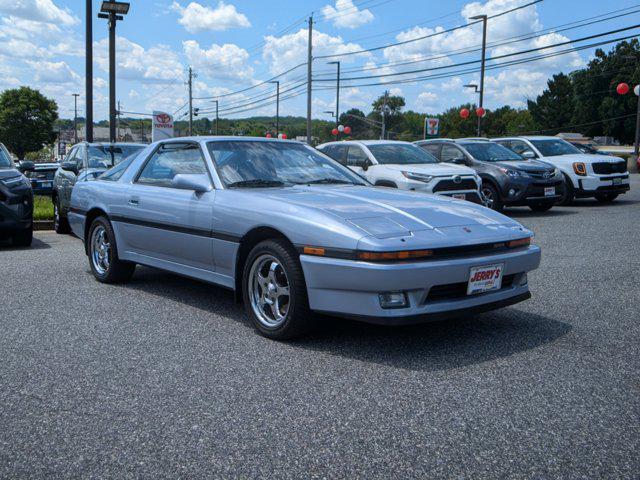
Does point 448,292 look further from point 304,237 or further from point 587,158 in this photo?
point 587,158

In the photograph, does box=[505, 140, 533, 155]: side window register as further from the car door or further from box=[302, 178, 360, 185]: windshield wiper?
the car door

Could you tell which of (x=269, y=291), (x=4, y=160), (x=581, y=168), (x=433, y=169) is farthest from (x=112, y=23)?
(x=269, y=291)

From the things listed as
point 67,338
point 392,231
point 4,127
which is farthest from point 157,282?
point 4,127

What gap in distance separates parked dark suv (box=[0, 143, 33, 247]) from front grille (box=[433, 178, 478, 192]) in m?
6.30

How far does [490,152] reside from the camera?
1429 centimetres

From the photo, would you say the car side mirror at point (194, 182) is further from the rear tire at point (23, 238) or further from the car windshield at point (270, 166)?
the rear tire at point (23, 238)

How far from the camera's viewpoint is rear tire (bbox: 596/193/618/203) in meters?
15.6

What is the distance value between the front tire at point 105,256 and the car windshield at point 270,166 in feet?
5.19

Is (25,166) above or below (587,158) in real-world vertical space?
below

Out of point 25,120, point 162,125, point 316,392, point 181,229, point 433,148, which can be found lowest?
point 316,392

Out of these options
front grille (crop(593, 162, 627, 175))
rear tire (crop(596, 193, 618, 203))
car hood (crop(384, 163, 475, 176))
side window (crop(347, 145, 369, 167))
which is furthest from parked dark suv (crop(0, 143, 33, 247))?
rear tire (crop(596, 193, 618, 203))

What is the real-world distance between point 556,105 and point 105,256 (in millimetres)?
101290

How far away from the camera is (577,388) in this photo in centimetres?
358

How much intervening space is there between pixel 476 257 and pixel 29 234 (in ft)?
23.4
